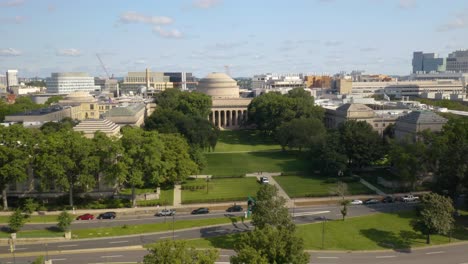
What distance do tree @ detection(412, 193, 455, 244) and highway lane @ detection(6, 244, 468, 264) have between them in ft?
7.34

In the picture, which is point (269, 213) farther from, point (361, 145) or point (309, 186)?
point (361, 145)

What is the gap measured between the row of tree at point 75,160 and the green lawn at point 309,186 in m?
22.3

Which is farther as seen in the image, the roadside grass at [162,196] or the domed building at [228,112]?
the domed building at [228,112]

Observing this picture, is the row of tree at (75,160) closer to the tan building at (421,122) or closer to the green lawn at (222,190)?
the green lawn at (222,190)

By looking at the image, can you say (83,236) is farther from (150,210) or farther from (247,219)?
(247,219)

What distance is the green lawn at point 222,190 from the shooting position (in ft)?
220

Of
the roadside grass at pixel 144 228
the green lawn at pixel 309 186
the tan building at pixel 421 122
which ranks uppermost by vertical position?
the tan building at pixel 421 122

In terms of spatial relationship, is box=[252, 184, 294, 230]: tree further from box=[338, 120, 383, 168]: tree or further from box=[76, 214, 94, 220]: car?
box=[338, 120, 383, 168]: tree

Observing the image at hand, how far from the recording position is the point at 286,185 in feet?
247

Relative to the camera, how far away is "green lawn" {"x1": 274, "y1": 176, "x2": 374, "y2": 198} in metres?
69.8

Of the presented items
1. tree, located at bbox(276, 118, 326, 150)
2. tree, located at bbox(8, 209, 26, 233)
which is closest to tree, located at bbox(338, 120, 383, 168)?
tree, located at bbox(276, 118, 326, 150)

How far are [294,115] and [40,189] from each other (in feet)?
254

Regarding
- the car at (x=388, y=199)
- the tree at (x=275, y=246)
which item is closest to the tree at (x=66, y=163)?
the tree at (x=275, y=246)

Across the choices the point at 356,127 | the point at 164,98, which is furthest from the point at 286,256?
the point at 164,98
